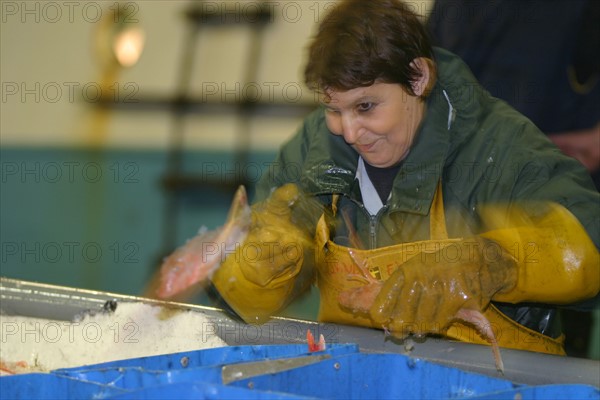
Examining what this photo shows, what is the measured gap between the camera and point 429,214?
5.09 ft

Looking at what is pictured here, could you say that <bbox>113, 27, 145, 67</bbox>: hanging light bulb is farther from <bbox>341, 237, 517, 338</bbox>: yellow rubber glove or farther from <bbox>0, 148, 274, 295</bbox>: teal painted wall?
<bbox>341, 237, 517, 338</bbox>: yellow rubber glove

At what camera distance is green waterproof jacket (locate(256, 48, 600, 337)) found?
1.44m

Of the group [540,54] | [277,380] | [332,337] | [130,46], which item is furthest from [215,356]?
[130,46]

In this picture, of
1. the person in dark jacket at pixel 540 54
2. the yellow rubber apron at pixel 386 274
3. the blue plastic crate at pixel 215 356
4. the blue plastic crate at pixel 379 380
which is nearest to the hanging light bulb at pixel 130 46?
the person in dark jacket at pixel 540 54

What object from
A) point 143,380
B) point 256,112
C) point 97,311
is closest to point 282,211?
point 97,311

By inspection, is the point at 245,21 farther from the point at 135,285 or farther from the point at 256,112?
the point at 135,285

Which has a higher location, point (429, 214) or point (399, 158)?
point (399, 158)

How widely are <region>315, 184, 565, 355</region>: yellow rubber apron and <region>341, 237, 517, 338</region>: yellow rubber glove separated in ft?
0.45

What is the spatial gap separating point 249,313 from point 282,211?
224 millimetres

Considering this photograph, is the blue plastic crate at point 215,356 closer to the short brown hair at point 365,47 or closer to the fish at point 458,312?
the fish at point 458,312

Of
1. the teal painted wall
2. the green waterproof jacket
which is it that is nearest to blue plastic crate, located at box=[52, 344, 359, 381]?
the green waterproof jacket

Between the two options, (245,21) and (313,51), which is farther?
(245,21)

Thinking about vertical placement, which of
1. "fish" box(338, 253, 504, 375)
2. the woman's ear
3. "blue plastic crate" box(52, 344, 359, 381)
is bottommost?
"blue plastic crate" box(52, 344, 359, 381)

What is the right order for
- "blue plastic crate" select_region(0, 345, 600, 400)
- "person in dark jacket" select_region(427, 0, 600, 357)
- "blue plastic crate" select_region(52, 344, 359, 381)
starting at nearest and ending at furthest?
"blue plastic crate" select_region(0, 345, 600, 400)
"blue plastic crate" select_region(52, 344, 359, 381)
"person in dark jacket" select_region(427, 0, 600, 357)
